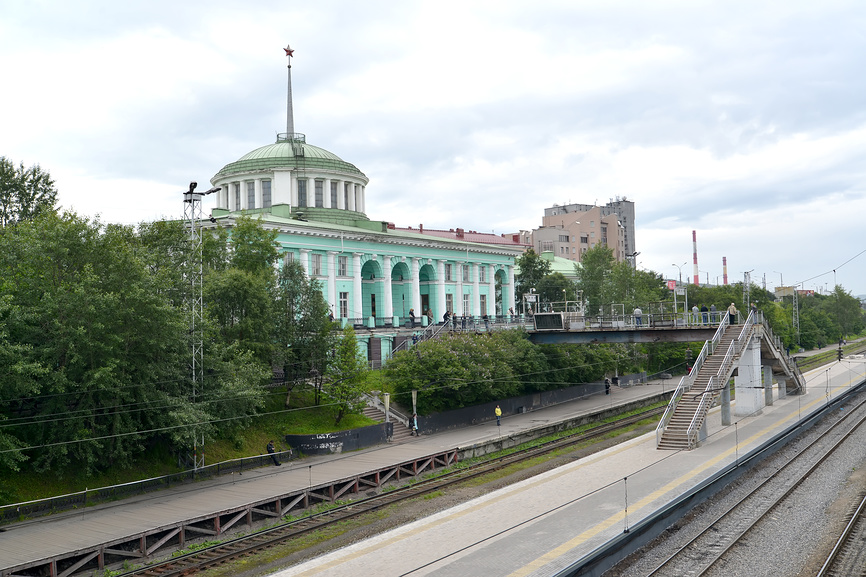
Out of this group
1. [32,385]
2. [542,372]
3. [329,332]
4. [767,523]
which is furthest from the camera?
[542,372]

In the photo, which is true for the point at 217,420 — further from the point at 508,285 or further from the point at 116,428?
the point at 508,285

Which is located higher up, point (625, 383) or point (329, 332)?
point (329, 332)

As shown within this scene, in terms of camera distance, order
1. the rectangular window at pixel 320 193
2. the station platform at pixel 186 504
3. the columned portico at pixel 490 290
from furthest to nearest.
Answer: the columned portico at pixel 490 290 → the rectangular window at pixel 320 193 → the station platform at pixel 186 504

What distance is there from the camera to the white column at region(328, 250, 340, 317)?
60.0m

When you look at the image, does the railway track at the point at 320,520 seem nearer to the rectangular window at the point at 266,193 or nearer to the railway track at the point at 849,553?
the railway track at the point at 849,553

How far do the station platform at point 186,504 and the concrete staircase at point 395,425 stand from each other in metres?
0.98

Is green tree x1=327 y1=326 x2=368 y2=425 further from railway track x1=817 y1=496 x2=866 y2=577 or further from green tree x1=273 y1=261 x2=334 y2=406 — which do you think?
railway track x1=817 y1=496 x2=866 y2=577

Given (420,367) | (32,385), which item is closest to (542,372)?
(420,367)

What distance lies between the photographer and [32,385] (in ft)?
90.1

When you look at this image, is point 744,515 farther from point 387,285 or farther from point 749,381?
point 387,285

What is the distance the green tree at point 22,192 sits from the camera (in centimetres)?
5003

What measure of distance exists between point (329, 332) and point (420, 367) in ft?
20.6

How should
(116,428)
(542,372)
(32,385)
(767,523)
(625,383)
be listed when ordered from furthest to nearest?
1. (625,383)
2. (542,372)
3. (116,428)
4. (32,385)
5. (767,523)

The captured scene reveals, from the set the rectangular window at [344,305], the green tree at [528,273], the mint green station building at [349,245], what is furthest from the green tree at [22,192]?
the green tree at [528,273]
